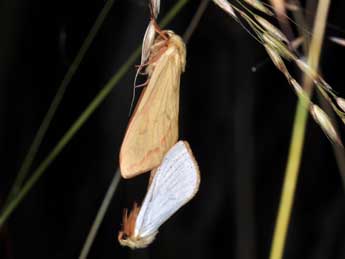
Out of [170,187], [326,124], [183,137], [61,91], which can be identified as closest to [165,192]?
[170,187]

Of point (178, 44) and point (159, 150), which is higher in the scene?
point (178, 44)

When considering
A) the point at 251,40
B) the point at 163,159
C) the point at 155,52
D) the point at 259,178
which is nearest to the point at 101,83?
the point at 251,40

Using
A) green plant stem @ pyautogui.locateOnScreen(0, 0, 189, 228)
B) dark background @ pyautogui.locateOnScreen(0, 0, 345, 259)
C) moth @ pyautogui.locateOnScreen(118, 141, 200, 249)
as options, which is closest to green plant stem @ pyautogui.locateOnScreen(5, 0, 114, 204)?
green plant stem @ pyautogui.locateOnScreen(0, 0, 189, 228)

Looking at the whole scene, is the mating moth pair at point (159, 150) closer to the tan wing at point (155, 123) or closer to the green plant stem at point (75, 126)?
the tan wing at point (155, 123)

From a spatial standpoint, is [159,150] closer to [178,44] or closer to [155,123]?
[155,123]

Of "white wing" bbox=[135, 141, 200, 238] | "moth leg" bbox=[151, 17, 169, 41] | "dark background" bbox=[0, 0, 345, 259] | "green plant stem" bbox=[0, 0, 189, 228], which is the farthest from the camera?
"dark background" bbox=[0, 0, 345, 259]

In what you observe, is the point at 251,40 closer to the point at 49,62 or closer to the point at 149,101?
the point at 49,62

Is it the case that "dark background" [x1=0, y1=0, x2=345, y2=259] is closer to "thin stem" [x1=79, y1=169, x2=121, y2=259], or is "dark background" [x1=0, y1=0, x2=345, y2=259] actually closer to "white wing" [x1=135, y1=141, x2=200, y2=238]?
"thin stem" [x1=79, y1=169, x2=121, y2=259]

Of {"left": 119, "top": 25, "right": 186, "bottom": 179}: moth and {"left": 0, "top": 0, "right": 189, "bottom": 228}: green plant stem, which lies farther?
{"left": 0, "top": 0, "right": 189, "bottom": 228}: green plant stem

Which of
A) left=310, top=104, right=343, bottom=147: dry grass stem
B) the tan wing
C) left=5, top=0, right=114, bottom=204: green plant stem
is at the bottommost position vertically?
left=310, top=104, right=343, bottom=147: dry grass stem
